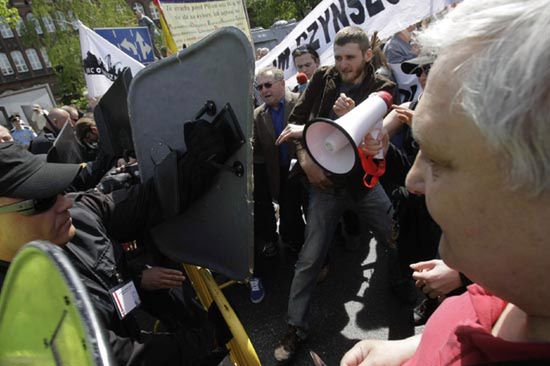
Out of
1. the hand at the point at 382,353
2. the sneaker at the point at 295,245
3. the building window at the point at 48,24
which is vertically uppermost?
the building window at the point at 48,24

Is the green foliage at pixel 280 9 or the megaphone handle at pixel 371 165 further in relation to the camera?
the green foliage at pixel 280 9

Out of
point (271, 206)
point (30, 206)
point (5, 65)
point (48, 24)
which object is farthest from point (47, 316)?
point (5, 65)

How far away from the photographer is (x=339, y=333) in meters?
2.74

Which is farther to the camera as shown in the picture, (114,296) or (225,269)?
(225,269)

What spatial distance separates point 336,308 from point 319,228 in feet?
2.96

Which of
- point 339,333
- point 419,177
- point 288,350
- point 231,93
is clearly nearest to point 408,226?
point 339,333

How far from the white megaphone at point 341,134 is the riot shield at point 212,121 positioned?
0.62 meters

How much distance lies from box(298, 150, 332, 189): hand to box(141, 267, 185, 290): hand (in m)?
1.14

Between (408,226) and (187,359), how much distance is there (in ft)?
6.24

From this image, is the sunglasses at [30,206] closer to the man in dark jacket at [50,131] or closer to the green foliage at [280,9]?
the man in dark jacket at [50,131]

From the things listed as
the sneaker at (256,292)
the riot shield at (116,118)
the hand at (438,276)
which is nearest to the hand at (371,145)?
the hand at (438,276)

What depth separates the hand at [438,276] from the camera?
1.62 metres

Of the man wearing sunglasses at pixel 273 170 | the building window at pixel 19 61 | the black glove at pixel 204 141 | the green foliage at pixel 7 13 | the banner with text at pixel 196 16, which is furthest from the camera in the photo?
the building window at pixel 19 61

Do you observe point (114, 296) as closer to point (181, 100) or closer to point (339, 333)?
point (181, 100)
